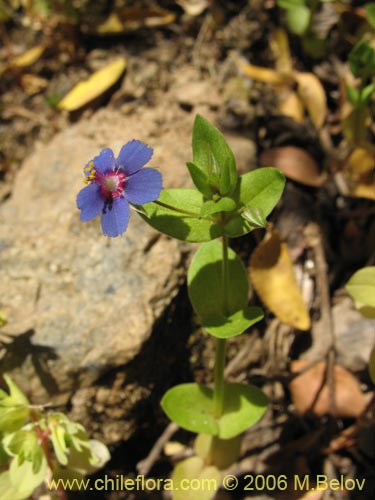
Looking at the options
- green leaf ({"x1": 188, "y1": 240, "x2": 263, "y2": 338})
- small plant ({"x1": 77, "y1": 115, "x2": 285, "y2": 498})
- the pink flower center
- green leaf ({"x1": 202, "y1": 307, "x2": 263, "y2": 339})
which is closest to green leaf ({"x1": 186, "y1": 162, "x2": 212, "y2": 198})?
small plant ({"x1": 77, "y1": 115, "x2": 285, "y2": 498})

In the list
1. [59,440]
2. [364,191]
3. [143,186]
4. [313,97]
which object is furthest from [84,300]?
[313,97]

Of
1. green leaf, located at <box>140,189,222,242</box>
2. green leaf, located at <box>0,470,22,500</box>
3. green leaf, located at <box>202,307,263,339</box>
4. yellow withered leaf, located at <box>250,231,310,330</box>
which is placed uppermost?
green leaf, located at <box>140,189,222,242</box>

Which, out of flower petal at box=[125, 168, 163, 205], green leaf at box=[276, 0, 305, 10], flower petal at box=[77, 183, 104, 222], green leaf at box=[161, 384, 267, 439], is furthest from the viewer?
green leaf at box=[276, 0, 305, 10]

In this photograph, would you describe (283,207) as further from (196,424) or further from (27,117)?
(27,117)

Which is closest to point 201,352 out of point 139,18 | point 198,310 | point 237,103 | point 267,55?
point 198,310

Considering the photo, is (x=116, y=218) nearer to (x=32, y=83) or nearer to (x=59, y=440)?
(x=59, y=440)

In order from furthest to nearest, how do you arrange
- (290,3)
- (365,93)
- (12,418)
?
(290,3) < (365,93) < (12,418)

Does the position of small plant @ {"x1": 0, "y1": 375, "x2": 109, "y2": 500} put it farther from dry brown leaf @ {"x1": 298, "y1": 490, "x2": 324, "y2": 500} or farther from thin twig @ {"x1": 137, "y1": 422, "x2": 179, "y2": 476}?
dry brown leaf @ {"x1": 298, "y1": 490, "x2": 324, "y2": 500}

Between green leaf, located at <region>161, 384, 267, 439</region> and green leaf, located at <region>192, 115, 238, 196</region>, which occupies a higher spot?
green leaf, located at <region>192, 115, 238, 196</region>
